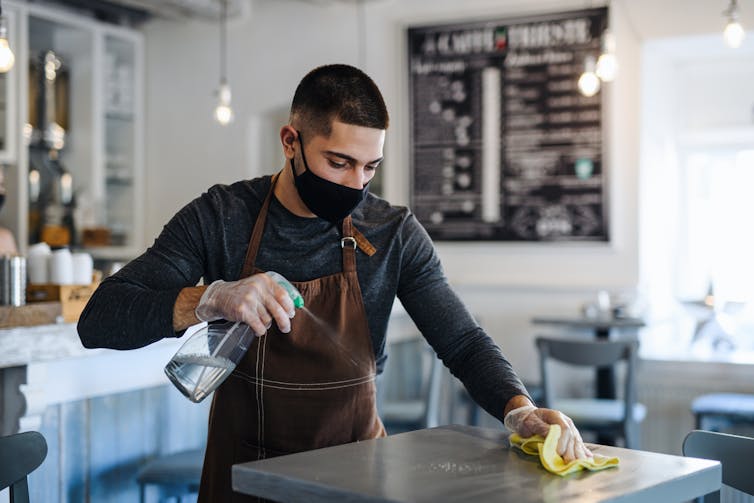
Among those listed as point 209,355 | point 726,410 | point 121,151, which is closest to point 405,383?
point 726,410

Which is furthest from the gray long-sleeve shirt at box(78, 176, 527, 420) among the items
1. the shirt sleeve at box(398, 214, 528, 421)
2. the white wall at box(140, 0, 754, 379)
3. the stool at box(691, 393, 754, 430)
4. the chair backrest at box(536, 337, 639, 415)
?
the white wall at box(140, 0, 754, 379)

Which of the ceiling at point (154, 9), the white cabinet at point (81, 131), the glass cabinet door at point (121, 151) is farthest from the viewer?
the glass cabinet door at point (121, 151)

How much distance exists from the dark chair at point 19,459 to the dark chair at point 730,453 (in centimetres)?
128

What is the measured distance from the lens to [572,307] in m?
5.13

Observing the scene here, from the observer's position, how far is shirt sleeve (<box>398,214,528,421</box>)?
76.2 inches

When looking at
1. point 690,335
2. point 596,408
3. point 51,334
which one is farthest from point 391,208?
point 690,335

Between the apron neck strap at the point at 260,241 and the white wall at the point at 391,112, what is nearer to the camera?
the apron neck strap at the point at 260,241

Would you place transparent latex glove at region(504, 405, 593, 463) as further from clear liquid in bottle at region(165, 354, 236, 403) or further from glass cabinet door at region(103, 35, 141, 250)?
glass cabinet door at region(103, 35, 141, 250)

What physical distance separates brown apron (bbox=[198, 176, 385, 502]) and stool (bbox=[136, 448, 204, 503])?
0.92 meters

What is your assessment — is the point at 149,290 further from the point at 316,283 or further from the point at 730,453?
the point at 730,453

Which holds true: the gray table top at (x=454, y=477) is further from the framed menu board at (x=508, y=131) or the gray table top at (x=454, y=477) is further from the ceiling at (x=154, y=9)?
the ceiling at (x=154, y=9)

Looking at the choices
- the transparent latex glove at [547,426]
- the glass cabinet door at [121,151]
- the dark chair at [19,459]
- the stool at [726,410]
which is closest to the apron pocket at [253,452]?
the dark chair at [19,459]

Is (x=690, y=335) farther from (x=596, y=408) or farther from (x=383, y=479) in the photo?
(x=383, y=479)

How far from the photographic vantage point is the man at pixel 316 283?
1893mm
